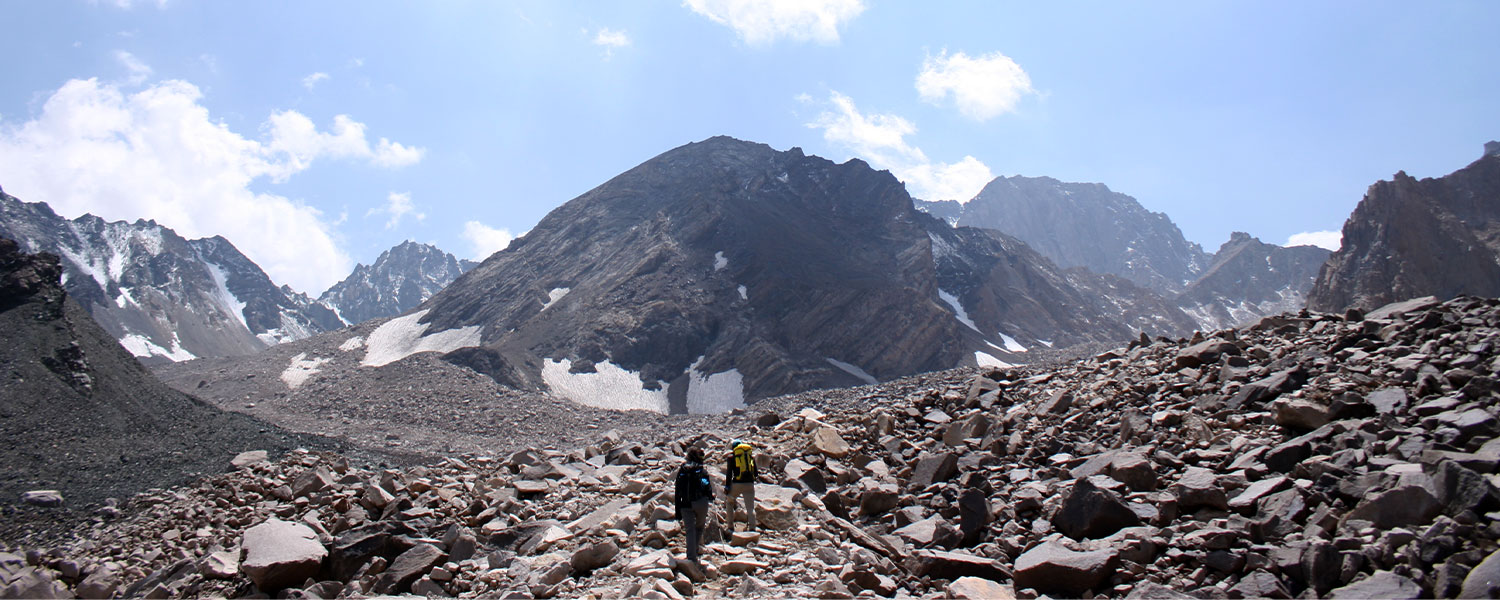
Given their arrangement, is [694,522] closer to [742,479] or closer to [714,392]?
[742,479]

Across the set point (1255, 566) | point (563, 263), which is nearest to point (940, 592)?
point (1255, 566)

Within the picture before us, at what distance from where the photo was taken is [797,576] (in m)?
9.01

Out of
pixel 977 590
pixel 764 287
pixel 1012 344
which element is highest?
pixel 764 287

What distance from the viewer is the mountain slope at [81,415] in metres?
23.8

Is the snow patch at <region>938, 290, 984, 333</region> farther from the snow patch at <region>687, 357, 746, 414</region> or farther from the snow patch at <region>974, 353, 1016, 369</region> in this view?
the snow patch at <region>687, 357, 746, 414</region>

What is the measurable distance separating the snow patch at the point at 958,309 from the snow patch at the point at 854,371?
1629 inches

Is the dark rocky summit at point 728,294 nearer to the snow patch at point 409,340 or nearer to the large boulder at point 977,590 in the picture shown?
the snow patch at point 409,340

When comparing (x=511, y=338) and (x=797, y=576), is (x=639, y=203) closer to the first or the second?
(x=511, y=338)

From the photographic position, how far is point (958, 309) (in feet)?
443

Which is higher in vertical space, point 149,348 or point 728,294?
point 149,348

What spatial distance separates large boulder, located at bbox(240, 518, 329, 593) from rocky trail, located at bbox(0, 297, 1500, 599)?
36mm

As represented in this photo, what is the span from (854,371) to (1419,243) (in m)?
56.5

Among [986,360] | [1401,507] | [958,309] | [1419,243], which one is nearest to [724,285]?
[986,360]

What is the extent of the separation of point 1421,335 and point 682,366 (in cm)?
7782
